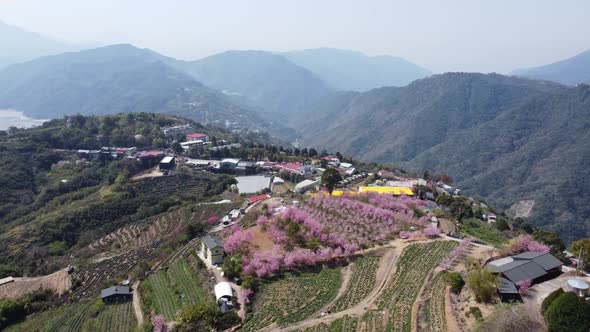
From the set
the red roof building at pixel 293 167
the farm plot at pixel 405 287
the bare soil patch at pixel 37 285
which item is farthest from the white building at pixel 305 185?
the bare soil patch at pixel 37 285

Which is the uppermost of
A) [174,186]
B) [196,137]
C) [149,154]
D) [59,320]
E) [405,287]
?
[405,287]

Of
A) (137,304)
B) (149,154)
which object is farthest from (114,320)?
(149,154)

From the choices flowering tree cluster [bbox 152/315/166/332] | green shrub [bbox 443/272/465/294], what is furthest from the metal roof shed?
green shrub [bbox 443/272/465/294]

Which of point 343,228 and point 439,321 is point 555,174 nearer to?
point 343,228

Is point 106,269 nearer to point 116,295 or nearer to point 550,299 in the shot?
point 116,295

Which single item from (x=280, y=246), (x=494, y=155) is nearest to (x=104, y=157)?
(x=280, y=246)

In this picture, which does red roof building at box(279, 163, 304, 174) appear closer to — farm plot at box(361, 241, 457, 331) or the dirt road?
the dirt road
